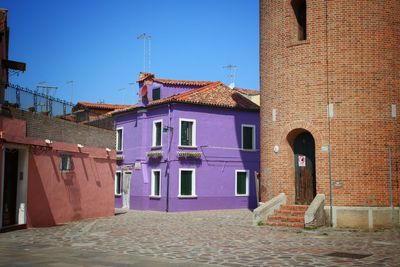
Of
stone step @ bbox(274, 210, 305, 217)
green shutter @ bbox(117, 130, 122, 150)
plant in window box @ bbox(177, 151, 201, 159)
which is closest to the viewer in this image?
stone step @ bbox(274, 210, 305, 217)

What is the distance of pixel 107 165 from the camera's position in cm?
2353

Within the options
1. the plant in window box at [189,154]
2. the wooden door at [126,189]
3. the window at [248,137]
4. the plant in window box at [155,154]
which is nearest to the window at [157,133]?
the plant in window box at [155,154]

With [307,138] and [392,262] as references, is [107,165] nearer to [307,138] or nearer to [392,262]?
[307,138]

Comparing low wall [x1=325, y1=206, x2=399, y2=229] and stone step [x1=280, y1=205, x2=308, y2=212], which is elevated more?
stone step [x1=280, y1=205, x2=308, y2=212]

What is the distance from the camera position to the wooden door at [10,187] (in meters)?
16.3

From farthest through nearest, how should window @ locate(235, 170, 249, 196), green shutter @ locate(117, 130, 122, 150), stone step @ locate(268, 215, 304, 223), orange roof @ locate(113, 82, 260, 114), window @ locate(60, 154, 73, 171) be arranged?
green shutter @ locate(117, 130, 122, 150) → window @ locate(235, 170, 249, 196) → orange roof @ locate(113, 82, 260, 114) → window @ locate(60, 154, 73, 171) → stone step @ locate(268, 215, 304, 223)

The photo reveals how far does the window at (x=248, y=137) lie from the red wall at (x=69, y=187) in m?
11.1

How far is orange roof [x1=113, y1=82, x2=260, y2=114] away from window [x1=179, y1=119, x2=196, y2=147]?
132 centimetres

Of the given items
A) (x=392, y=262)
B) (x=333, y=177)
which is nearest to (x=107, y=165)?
(x=333, y=177)

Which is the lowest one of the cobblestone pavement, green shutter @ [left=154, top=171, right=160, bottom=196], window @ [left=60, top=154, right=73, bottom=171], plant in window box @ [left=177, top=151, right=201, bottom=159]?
the cobblestone pavement

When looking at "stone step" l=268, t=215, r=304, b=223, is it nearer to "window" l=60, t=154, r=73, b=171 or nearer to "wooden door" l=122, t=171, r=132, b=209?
"window" l=60, t=154, r=73, b=171

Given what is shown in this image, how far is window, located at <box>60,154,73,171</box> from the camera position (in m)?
19.6

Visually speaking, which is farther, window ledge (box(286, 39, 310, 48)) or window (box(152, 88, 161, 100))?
window (box(152, 88, 161, 100))

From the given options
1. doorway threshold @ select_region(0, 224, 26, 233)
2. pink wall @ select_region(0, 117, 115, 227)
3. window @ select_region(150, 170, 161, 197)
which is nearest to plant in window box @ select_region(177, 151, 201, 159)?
window @ select_region(150, 170, 161, 197)
